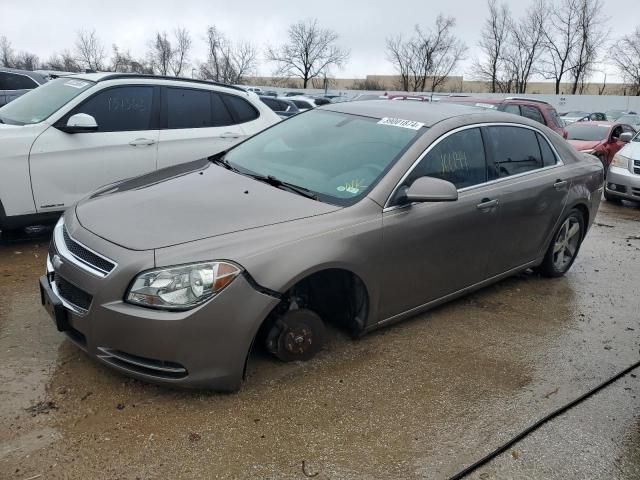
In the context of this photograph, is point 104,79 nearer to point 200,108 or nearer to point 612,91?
point 200,108

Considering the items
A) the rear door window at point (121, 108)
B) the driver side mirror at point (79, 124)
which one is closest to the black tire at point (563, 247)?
the rear door window at point (121, 108)

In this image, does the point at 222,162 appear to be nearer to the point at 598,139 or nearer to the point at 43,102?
the point at 43,102

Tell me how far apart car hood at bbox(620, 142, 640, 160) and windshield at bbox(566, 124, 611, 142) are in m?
2.60

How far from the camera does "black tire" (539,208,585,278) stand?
4961 millimetres

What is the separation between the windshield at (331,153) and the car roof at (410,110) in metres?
0.09

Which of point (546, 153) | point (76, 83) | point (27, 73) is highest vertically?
point (27, 73)

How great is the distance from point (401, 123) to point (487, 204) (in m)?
0.87

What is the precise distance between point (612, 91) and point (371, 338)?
214 ft

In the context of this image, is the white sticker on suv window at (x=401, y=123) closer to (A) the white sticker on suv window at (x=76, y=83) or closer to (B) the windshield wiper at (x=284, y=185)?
(B) the windshield wiper at (x=284, y=185)

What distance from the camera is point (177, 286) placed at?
103 inches

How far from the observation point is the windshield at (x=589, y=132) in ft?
40.5

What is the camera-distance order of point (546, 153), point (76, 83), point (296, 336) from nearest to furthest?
point (296, 336) < point (546, 153) < point (76, 83)

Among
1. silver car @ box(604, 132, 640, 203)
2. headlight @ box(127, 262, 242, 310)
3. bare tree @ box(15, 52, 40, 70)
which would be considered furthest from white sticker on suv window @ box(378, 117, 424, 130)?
bare tree @ box(15, 52, 40, 70)

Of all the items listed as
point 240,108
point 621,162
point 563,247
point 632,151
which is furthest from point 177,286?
point 632,151
